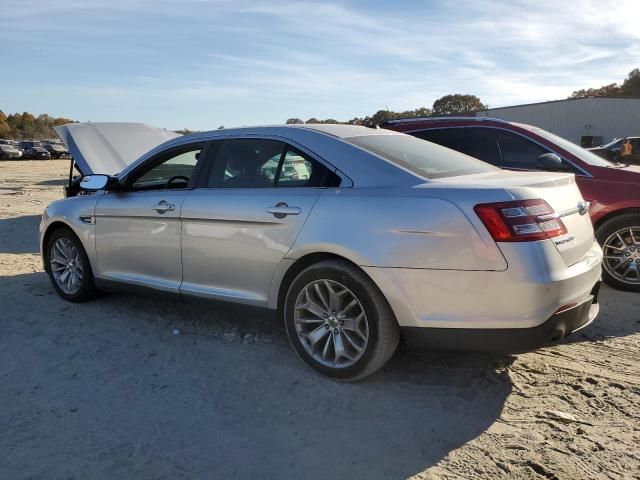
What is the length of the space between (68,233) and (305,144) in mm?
2787

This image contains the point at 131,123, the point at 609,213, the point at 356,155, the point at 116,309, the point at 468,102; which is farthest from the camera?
the point at 468,102

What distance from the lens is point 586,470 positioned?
2.69 m

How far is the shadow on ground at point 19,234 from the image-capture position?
327 inches

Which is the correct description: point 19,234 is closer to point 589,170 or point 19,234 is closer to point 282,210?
point 282,210

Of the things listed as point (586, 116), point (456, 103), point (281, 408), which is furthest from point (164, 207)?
point (456, 103)

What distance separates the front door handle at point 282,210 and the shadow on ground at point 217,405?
721 millimetres

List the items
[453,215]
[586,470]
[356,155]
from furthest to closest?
[356,155], [453,215], [586,470]

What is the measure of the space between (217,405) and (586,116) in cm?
4003

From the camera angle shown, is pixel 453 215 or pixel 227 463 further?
pixel 453 215

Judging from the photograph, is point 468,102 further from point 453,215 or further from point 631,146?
point 453,215

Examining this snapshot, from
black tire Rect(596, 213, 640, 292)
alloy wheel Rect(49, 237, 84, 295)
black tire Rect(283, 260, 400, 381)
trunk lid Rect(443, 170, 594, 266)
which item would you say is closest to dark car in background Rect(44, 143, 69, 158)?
alloy wheel Rect(49, 237, 84, 295)

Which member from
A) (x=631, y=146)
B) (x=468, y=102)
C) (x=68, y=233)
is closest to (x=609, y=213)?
(x=68, y=233)

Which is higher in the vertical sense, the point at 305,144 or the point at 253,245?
the point at 305,144

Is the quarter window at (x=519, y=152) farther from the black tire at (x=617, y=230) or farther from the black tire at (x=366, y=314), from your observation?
the black tire at (x=366, y=314)
